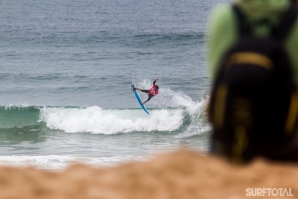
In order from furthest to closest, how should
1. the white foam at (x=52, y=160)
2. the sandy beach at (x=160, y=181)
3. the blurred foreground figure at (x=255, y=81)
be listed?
1. the white foam at (x=52, y=160)
2. the sandy beach at (x=160, y=181)
3. the blurred foreground figure at (x=255, y=81)

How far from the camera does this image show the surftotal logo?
8.75ft

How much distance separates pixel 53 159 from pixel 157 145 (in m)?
5.57

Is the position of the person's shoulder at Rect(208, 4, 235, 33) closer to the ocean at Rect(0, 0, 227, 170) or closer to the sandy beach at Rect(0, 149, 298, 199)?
the sandy beach at Rect(0, 149, 298, 199)

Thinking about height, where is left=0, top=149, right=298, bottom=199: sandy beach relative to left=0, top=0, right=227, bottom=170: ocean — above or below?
above

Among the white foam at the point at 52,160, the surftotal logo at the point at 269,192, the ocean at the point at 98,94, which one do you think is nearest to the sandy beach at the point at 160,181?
the surftotal logo at the point at 269,192

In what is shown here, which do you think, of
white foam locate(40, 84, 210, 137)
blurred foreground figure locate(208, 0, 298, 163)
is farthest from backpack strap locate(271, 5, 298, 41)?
white foam locate(40, 84, 210, 137)

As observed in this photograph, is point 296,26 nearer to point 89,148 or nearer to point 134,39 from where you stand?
point 89,148

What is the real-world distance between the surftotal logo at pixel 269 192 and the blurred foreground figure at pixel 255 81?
16cm

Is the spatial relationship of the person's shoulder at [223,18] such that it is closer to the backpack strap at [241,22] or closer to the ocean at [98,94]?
the backpack strap at [241,22]

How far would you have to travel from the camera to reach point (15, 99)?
30.7 meters

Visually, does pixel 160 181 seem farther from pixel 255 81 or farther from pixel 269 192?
pixel 255 81

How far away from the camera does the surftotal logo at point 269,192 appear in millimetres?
2668

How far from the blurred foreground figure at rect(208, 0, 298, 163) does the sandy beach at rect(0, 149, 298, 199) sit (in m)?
0.08

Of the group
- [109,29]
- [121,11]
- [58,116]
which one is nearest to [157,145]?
[58,116]
